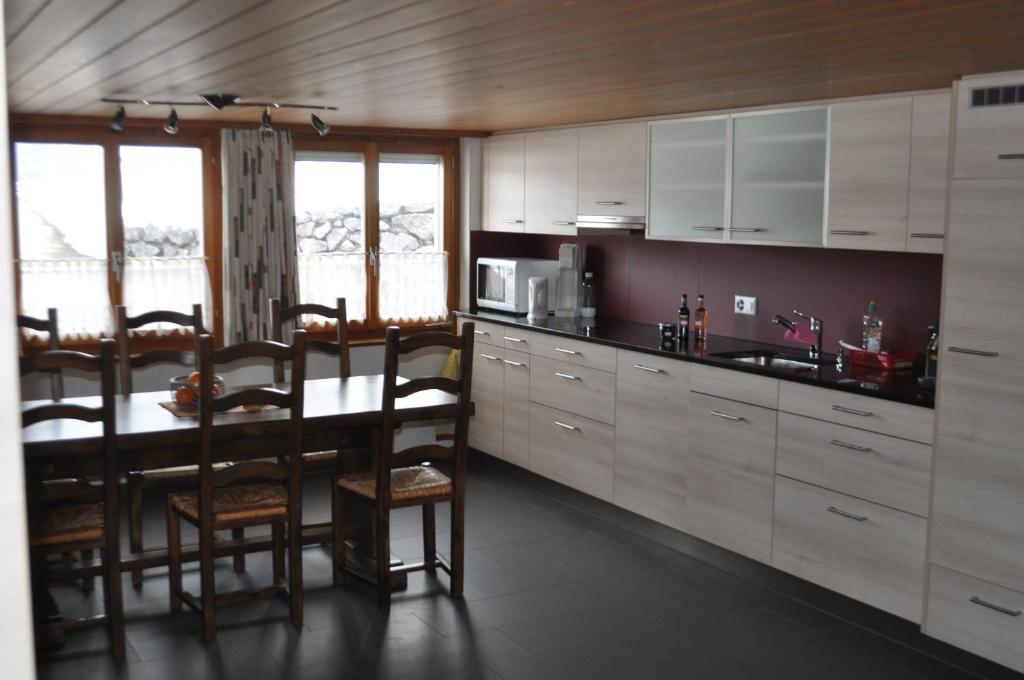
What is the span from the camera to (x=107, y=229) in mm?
5727

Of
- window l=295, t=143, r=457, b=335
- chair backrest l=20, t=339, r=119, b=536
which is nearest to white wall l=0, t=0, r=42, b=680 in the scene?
chair backrest l=20, t=339, r=119, b=536

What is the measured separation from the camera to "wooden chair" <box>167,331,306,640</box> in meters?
3.65

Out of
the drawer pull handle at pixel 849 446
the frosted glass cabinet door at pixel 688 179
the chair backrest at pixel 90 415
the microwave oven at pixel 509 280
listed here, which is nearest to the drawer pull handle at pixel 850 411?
the drawer pull handle at pixel 849 446

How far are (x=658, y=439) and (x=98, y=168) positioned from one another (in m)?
3.57

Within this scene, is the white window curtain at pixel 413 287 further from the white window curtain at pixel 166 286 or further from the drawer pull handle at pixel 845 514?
the drawer pull handle at pixel 845 514

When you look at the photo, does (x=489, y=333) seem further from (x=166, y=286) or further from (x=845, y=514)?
(x=845, y=514)

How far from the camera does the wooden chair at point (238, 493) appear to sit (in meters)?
3.65

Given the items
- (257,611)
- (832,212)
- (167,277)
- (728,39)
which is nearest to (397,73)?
(728,39)

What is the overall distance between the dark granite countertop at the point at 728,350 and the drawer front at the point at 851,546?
0.45 m

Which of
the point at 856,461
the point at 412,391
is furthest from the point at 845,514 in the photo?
the point at 412,391

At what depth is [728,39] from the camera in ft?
9.29

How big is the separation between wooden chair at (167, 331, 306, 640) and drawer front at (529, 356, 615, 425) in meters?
1.89

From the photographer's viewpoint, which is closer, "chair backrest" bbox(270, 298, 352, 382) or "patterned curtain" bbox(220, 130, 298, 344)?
"chair backrest" bbox(270, 298, 352, 382)

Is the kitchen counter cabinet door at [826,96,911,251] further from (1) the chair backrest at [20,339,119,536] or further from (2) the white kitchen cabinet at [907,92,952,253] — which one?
(1) the chair backrest at [20,339,119,536]
